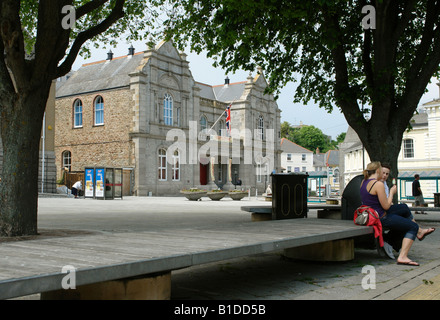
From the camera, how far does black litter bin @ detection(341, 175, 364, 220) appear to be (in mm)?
8680

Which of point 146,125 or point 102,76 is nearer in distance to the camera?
point 146,125

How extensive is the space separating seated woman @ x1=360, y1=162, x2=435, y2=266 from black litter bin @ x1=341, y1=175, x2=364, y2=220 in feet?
3.81

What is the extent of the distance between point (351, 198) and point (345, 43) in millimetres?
8392

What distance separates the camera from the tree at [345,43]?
1235 centimetres

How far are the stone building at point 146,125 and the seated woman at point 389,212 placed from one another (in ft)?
102

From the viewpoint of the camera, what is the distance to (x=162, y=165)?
42.5 m

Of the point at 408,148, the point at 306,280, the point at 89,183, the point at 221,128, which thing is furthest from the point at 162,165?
the point at 306,280

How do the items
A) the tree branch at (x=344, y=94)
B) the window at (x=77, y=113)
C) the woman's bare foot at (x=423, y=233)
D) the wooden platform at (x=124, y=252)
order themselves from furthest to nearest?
the window at (x=77, y=113) < the tree branch at (x=344, y=94) < the woman's bare foot at (x=423, y=233) < the wooden platform at (x=124, y=252)

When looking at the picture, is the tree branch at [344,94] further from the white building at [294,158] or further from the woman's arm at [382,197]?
the white building at [294,158]

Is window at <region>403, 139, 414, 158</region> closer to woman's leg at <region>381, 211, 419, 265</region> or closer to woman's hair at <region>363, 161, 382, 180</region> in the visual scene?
woman's hair at <region>363, 161, 382, 180</region>

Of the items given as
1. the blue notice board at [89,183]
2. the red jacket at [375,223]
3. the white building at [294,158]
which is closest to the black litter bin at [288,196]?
the red jacket at [375,223]

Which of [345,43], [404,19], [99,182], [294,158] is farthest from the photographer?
[294,158]

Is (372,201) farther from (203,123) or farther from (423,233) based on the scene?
(203,123)

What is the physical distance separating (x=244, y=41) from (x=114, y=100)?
30.1 m
